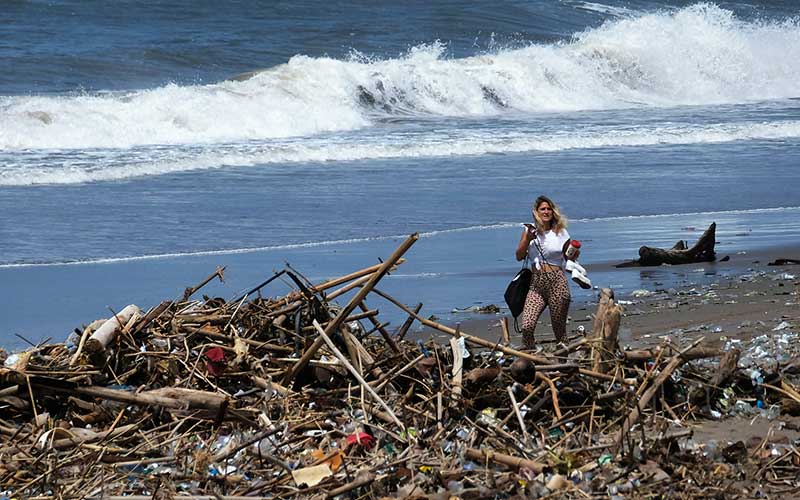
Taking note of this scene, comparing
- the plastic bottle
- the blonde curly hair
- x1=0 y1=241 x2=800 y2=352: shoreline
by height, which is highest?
the blonde curly hair

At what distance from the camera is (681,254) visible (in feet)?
31.9

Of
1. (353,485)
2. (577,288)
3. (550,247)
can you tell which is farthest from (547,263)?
(353,485)

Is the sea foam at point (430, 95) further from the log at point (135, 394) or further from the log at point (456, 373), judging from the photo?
the log at point (456, 373)

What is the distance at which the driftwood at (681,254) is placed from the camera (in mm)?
9492

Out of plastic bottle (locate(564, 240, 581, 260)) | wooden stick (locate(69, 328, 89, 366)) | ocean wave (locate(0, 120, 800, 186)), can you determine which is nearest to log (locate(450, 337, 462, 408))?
wooden stick (locate(69, 328, 89, 366))

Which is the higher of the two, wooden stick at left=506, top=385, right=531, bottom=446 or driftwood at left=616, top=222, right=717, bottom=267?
wooden stick at left=506, top=385, right=531, bottom=446

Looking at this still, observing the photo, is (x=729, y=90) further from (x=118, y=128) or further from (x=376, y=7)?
(x=118, y=128)

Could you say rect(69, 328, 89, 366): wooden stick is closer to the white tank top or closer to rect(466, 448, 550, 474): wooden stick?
rect(466, 448, 550, 474): wooden stick

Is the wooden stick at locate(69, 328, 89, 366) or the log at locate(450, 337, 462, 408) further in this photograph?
the wooden stick at locate(69, 328, 89, 366)

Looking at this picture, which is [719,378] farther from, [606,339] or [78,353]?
[78,353]

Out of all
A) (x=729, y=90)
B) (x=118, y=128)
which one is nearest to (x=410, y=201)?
(x=118, y=128)

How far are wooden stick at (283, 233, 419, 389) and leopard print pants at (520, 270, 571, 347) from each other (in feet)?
7.23

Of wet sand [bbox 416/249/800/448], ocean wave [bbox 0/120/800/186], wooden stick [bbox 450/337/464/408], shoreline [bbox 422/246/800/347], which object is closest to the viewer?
wooden stick [bbox 450/337/464/408]

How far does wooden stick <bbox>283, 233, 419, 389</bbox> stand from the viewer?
14.7 ft
